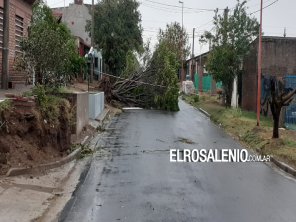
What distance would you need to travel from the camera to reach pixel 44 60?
568 inches

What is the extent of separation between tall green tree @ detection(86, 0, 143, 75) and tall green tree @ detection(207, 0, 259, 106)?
1598cm

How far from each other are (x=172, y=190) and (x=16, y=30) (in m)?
13.1

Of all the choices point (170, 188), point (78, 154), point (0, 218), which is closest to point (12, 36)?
point (78, 154)

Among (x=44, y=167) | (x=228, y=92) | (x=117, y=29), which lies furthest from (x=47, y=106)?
(x=117, y=29)

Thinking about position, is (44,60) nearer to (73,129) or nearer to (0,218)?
(73,129)

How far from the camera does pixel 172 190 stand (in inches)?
375

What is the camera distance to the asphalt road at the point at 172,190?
7828 millimetres

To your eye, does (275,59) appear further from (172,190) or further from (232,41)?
(172,190)

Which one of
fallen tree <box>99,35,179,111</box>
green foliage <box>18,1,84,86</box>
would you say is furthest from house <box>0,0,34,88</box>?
fallen tree <box>99,35,179,111</box>

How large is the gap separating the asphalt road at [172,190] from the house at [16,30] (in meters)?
5.63

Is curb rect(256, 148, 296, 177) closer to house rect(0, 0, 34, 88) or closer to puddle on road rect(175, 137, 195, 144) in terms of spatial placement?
puddle on road rect(175, 137, 195, 144)

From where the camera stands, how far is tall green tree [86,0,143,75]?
153 feet

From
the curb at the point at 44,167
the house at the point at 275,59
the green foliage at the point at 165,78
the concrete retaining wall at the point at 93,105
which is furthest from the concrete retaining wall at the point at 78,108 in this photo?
the green foliage at the point at 165,78

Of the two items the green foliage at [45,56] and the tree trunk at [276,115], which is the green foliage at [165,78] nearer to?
the tree trunk at [276,115]
